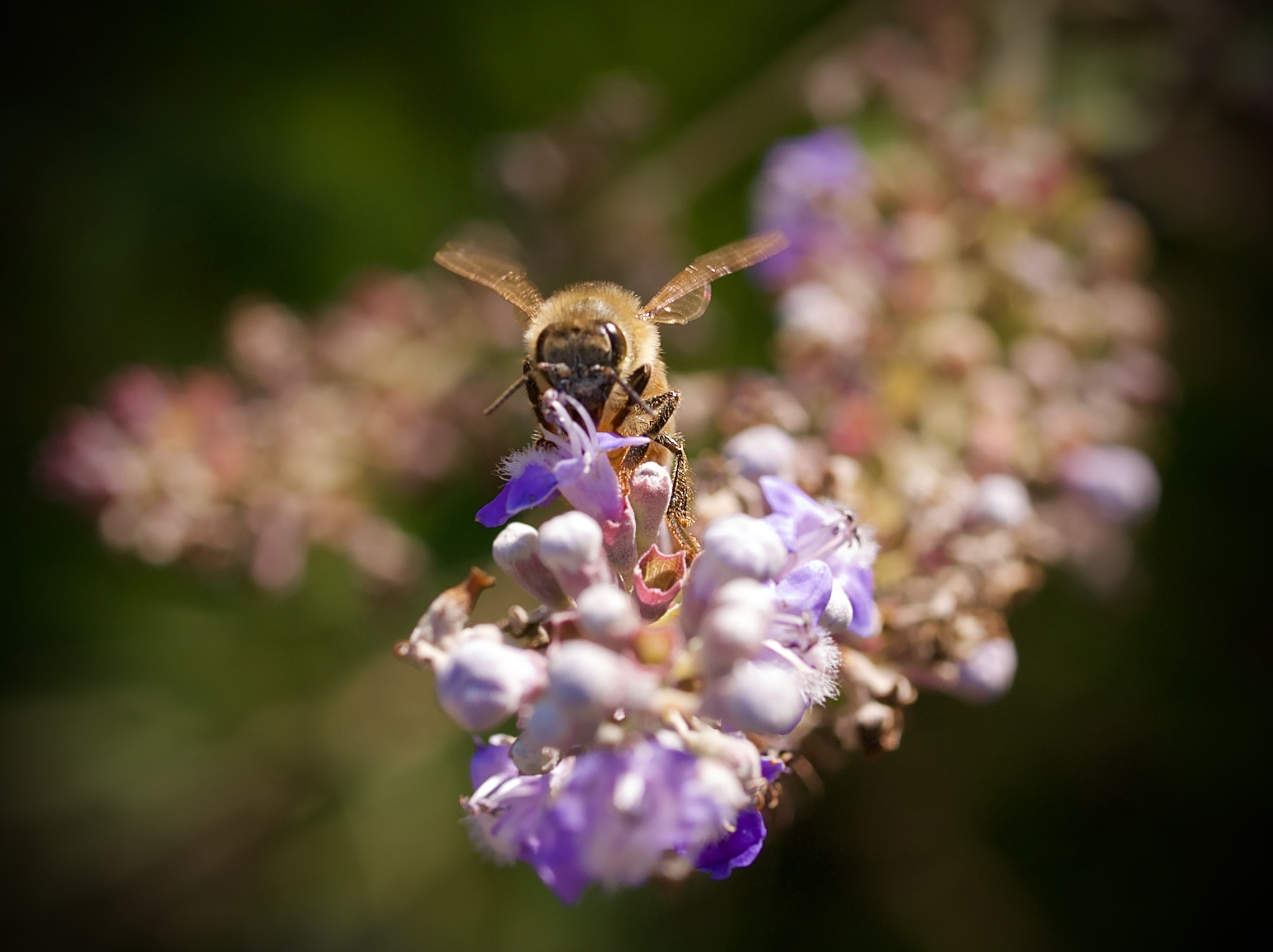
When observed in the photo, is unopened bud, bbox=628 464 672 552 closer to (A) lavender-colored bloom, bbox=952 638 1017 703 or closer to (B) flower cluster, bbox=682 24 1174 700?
(B) flower cluster, bbox=682 24 1174 700

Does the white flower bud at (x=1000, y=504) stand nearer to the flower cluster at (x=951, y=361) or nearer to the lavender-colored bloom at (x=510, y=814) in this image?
the flower cluster at (x=951, y=361)

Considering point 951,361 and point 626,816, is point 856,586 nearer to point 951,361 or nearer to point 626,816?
point 626,816

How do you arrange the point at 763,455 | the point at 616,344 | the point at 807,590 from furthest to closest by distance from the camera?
the point at 763,455 < the point at 616,344 < the point at 807,590

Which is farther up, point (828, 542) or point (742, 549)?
point (828, 542)

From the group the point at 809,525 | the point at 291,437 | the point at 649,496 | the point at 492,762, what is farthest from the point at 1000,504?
the point at 291,437

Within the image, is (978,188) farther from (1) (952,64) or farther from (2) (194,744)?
(2) (194,744)

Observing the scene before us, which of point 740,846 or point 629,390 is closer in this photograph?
point 740,846

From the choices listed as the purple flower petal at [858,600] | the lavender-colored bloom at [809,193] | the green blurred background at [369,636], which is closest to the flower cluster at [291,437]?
the green blurred background at [369,636]

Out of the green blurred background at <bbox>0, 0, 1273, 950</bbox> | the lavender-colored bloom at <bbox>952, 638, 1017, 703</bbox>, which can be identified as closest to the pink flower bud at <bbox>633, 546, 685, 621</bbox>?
the lavender-colored bloom at <bbox>952, 638, 1017, 703</bbox>
